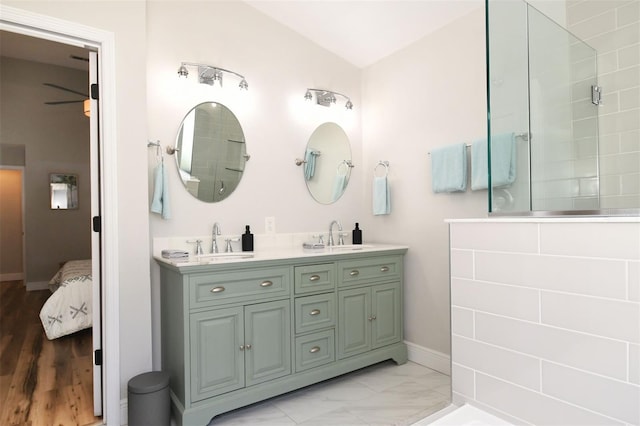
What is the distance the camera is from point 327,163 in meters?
3.34

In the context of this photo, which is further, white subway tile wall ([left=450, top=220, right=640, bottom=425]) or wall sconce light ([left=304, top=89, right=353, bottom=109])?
wall sconce light ([left=304, top=89, right=353, bottom=109])

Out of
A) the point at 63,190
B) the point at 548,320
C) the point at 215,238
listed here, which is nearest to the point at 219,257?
the point at 215,238

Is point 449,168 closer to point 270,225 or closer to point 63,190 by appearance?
point 270,225

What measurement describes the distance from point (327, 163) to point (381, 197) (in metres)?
0.55

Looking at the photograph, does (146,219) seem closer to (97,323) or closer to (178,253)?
(178,253)

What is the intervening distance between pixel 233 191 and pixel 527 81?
1.98m

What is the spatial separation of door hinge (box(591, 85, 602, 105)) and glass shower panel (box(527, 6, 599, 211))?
0.02 m

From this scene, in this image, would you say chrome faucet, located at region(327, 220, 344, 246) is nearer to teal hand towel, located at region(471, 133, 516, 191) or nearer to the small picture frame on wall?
teal hand towel, located at region(471, 133, 516, 191)

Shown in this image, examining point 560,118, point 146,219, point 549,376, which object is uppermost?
point 560,118

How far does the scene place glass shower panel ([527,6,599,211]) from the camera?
1514mm

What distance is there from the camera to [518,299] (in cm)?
96

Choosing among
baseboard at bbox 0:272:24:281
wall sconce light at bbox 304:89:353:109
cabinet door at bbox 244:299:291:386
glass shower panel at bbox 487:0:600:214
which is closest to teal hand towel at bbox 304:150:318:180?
wall sconce light at bbox 304:89:353:109

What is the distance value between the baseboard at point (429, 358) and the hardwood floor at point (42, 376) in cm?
218

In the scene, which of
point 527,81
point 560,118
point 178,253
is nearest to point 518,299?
point 527,81
